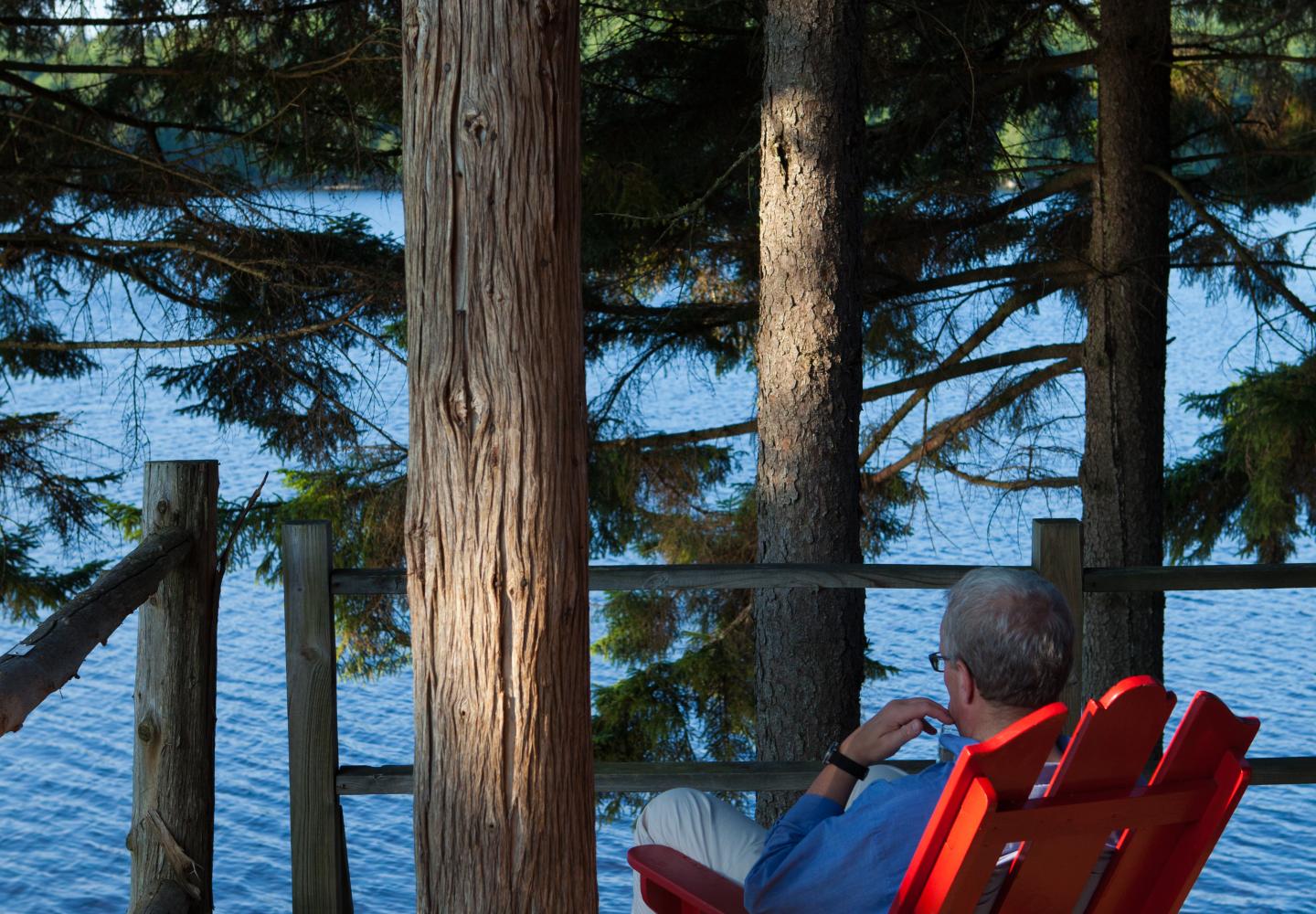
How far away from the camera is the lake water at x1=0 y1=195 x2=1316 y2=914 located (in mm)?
9180

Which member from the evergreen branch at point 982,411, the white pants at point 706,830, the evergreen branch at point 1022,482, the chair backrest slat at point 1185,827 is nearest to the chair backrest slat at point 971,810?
the chair backrest slat at point 1185,827

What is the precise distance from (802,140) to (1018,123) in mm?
4217

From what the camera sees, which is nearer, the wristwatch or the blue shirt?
the blue shirt

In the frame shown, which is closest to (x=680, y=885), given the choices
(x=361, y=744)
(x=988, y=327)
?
(x=988, y=327)

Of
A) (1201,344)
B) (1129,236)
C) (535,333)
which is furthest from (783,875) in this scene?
(1201,344)

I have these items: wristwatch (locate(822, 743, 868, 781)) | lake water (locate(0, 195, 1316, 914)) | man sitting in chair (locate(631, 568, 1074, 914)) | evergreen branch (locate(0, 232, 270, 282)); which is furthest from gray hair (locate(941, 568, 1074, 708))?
lake water (locate(0, 195, 1316, 914))

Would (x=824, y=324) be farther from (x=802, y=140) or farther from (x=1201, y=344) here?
(x=1201, y=344)

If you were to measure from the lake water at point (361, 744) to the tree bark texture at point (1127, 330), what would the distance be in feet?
4.86

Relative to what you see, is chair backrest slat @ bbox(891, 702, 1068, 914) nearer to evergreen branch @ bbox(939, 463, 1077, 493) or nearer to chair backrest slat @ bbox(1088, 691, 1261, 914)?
chair backrest slat @ bbox(1088, 691, 1261, 914)

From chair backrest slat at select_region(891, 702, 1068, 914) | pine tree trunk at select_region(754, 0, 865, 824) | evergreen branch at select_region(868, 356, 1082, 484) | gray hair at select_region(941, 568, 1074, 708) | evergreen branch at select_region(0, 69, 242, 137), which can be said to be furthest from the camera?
evergreen branch at select_region(868, 356, 1082, 484)

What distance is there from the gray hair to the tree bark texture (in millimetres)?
4472

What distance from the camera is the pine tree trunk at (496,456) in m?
1.92

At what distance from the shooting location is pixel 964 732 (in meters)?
2.07

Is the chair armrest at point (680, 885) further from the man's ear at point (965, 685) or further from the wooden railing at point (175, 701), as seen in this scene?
the wooden railing at point (175, 701)
